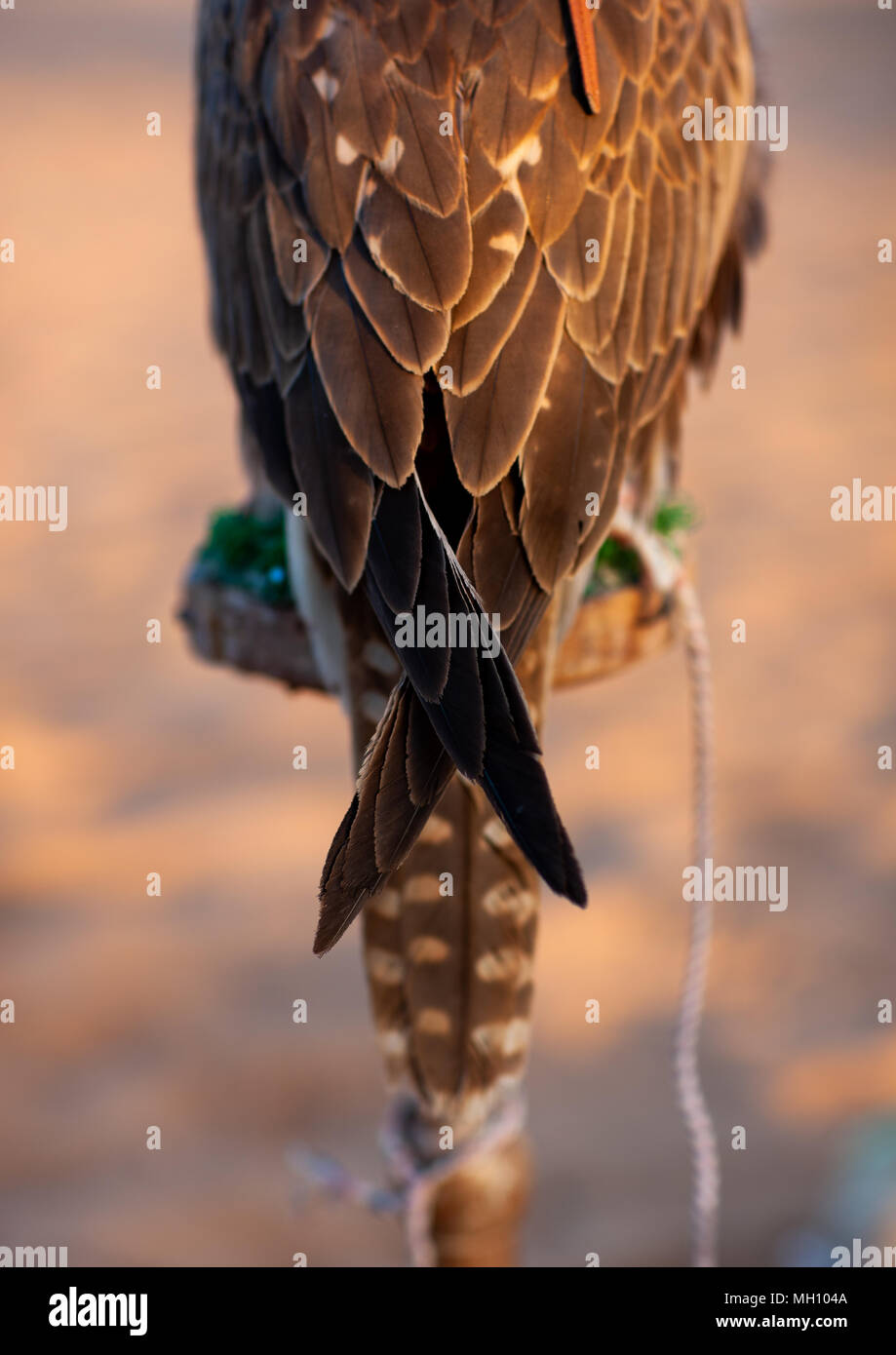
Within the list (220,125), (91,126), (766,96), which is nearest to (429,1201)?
(220,125)

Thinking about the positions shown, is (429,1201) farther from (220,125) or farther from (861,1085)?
(861,1085)

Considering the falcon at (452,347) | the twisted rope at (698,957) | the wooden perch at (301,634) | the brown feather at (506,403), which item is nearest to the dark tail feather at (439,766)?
the falcon at (452,347)

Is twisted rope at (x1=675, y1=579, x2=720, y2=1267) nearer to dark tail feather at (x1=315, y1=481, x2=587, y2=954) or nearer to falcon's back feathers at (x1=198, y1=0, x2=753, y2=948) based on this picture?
falcon's back feathers at (x1=198, y1=0, x2=753, y2=948)

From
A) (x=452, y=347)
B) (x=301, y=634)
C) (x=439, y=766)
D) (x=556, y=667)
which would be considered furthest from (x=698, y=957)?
(x=452, y=347)

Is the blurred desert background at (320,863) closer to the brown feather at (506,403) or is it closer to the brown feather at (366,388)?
the brown feather at (506,403)

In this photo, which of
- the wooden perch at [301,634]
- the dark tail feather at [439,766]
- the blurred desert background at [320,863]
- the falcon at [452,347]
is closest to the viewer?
the dark tail feather at [439,766]

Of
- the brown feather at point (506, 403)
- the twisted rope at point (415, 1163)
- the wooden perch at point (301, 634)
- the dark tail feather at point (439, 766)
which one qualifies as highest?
the brown feather at point (506, 403)

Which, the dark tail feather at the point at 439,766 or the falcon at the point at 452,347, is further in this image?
the falcon at the point at 452,347

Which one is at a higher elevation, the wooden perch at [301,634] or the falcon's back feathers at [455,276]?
the falcon's back feathers at [455,276]
